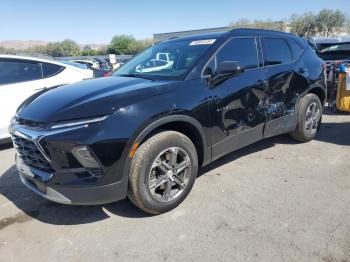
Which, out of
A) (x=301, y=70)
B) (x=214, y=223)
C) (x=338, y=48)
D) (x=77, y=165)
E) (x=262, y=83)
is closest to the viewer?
(x=77, y=165)

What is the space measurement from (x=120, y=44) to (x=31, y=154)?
8108 cm

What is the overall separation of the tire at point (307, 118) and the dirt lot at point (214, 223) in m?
0.80

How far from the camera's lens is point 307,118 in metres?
Answer: 5.22

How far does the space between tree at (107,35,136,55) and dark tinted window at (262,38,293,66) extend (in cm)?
6959

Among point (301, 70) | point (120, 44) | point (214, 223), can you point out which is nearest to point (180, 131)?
point (214, 223)

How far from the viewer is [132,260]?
2.71 meters

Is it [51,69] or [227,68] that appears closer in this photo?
[227,68]

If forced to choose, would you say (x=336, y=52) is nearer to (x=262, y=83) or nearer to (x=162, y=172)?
(x=262, y=83)

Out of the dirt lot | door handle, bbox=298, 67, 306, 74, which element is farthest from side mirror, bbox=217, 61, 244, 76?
door handle, bbox=298, 67, 306, 74

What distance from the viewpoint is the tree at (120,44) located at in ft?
244

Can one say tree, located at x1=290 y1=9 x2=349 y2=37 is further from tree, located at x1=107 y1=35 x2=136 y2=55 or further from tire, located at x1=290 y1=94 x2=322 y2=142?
tire, located at x1=290 y1=94 x2=322 y2=142

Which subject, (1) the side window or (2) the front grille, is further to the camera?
(1) the side window

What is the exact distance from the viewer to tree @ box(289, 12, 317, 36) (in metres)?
65.8

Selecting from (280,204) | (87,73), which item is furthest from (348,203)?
(87,73)
